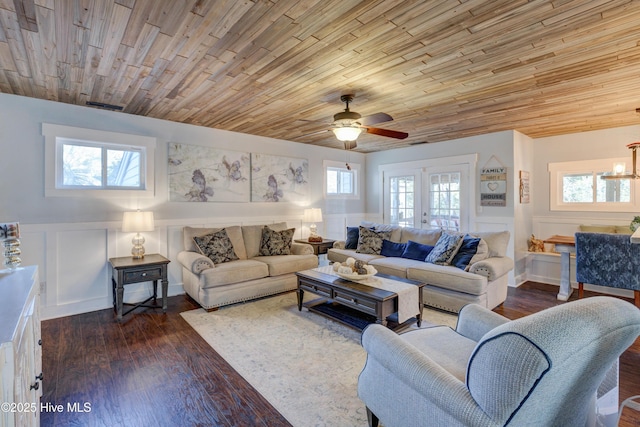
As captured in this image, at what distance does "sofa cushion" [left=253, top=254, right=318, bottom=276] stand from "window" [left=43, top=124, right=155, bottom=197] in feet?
6.11

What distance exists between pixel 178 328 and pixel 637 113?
6.00 meters

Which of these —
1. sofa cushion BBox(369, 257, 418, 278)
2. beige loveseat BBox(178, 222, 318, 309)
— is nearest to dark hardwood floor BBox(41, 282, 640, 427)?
beige loveseat BBox(178, 222, 318, 309)

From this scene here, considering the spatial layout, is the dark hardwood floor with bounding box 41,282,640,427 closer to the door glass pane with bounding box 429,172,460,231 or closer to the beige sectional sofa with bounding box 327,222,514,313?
the beige sectional sofa with bounding box 327,222,514,313

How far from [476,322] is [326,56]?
7.14 feet

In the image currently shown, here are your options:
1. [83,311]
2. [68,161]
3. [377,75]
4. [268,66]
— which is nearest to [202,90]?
[268,66]

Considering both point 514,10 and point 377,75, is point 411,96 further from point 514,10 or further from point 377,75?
point 514,10

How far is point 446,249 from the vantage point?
4.03m

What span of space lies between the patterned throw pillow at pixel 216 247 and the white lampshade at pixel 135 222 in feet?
2.12

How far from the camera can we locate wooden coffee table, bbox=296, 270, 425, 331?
294 cm

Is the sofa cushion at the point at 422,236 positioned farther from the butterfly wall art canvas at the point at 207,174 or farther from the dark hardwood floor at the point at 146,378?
the butterfly wall art canvas at the point at 207,174

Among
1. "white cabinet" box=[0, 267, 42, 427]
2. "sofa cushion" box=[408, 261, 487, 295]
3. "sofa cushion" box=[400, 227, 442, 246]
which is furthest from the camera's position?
"sofa cushion" box=[400, 227, 442, 246]

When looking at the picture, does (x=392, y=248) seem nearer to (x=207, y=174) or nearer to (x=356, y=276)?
(x=356, y=276)

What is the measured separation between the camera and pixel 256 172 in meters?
5.27

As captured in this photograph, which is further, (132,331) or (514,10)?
(132,331)
